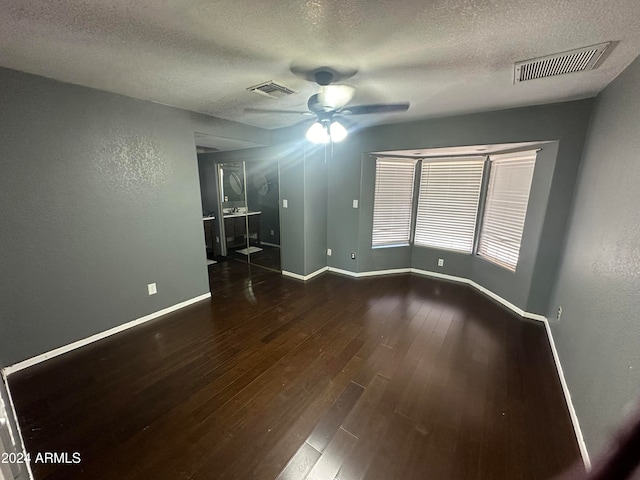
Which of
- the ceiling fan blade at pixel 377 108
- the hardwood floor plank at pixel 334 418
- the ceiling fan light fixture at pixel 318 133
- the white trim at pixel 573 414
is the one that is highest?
the ceiling fan blade at pixel 377 108

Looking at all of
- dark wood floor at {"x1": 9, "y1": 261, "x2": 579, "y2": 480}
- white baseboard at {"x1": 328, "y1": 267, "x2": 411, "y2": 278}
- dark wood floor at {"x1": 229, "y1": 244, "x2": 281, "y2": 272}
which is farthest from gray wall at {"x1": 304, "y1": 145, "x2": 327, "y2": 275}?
dark wood floor at {"x1": 9, "y1": 261, "x2": 579, "y2": 480}

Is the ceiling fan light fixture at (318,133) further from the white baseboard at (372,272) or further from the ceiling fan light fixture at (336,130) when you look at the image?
the white baseboard at (372,272)

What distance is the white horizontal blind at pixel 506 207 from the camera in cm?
314

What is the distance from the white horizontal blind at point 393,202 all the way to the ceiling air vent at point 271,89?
2.05 m

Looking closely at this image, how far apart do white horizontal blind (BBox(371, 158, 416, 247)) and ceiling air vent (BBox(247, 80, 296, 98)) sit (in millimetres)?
2047

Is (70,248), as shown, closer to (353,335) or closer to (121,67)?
(121,67)

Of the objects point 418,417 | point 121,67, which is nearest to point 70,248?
point 121,67

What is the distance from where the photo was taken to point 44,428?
5.41 ft

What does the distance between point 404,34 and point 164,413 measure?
2.86 m

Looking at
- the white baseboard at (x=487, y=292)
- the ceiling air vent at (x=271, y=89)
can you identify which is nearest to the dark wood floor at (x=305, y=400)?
the white baseboard at (x=487, y=292)

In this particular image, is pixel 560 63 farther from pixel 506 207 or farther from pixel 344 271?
pixel 344 271

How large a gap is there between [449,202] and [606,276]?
255cm

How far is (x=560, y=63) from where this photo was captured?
68.7 inches

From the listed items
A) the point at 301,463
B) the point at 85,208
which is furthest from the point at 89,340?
the point at 301,463
